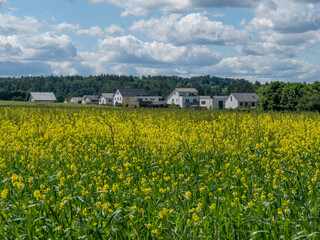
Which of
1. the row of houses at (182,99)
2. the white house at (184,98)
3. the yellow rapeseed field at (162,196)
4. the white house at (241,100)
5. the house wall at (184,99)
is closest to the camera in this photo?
the yellow rapeseed field at (162,196)

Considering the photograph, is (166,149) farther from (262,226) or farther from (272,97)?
(272,97)

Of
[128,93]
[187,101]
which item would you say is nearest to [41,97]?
[128,93]

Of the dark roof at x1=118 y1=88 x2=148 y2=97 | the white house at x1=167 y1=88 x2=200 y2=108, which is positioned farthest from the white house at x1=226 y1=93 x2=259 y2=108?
the dark roof at x1=118 y1=88 x2=148 y2=97

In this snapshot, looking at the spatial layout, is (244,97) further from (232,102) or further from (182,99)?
(182,99)

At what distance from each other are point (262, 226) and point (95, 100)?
16505cm

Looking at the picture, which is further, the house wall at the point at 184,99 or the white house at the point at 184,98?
the white house at the point at 184,98

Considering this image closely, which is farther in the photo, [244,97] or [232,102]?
[232,102]

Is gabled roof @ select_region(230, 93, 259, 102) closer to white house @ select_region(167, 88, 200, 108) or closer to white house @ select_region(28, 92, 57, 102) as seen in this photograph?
white house @ select_region(167, 88, 200, 108)

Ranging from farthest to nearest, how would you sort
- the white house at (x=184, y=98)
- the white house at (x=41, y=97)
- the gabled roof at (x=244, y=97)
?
the white house at (x=184, y=98) → the white house at (x=41, y=97) → the gabled roof at (x=244, y=97)

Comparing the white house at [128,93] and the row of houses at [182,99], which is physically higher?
the white house at [128,93]

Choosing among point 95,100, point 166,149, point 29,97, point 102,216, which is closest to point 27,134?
point 166,149

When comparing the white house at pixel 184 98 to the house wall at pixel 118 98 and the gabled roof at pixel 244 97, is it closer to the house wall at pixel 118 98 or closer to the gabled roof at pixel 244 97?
the gabled roof at pixel 244 97

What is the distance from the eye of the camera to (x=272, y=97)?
238 ft

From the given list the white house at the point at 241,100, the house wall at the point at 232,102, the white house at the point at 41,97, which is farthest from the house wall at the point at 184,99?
the white house at the point at 41,97
